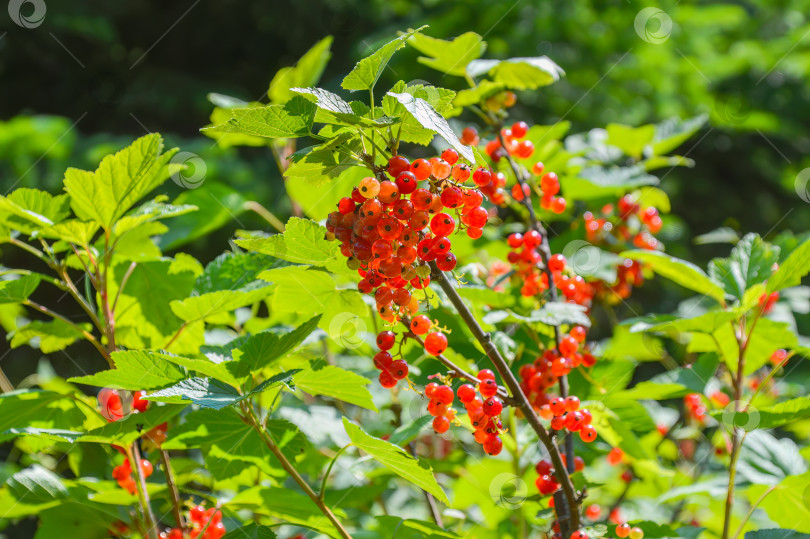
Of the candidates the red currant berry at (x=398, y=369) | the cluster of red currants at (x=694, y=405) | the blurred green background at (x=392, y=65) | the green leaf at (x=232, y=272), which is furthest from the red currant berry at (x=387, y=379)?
the blurred green background at (x=392, y=65)

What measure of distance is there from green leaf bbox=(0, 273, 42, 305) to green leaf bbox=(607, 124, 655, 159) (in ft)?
4.22

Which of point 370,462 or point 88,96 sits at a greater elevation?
point 88,96

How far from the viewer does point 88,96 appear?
5258 millimetres

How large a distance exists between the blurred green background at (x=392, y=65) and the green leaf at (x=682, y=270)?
333cm

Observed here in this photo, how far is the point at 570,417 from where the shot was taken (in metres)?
0.92

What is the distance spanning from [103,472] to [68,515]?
33cm

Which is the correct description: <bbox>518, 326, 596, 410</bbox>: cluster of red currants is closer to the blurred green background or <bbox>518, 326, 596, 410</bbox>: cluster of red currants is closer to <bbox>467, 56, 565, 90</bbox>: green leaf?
<bbox>467, 56, 565, 90</bbox>: green leaf

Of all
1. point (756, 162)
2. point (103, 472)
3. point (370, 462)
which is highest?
point (756, 162)

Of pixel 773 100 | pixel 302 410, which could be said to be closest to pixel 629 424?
pixel 302 410

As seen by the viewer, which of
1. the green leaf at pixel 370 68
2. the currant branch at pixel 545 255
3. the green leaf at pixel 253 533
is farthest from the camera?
the currant branch at pixel 545 255

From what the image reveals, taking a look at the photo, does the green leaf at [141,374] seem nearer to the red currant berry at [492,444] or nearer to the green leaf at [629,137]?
the red currant berry at [492,444]

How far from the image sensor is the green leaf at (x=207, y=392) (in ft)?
2.38

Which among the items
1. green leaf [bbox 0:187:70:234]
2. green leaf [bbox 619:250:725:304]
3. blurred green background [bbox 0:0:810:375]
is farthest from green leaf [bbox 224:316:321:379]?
blurred green background [bbox 0:0:810:375]

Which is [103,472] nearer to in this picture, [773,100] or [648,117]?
[648,117]
